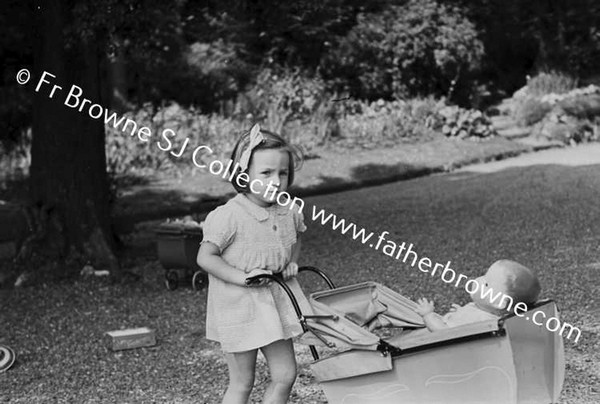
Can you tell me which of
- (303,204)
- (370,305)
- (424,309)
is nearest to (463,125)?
(303,204)

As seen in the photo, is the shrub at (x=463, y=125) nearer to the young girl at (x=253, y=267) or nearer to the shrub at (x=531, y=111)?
the shrub at (x=531, y=111)

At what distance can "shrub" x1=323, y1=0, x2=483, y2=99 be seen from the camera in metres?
18.5

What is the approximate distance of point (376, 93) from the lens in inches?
736

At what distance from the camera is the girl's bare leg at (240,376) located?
4.14 m

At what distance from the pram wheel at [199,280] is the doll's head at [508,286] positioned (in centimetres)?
466

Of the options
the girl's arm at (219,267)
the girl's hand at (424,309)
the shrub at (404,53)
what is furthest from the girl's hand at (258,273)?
the shrub at (404,53)

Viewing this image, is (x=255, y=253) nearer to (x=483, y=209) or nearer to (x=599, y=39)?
(x=483, y=209)

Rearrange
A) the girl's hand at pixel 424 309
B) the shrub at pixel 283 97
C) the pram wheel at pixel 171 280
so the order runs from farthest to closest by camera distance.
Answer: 1. the shrub at pixel 283 97
2. the pram wheel at pixel 171 280
3. the girl's hand at pixel 424 309

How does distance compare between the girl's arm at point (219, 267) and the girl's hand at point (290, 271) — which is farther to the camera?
the girl's hand at point (290, 271)

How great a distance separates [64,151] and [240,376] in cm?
500

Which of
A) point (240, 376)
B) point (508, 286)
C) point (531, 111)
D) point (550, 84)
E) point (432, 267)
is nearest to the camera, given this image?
point (508, 286)

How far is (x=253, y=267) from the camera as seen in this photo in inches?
161

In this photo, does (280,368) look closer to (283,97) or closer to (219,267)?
(219,267)

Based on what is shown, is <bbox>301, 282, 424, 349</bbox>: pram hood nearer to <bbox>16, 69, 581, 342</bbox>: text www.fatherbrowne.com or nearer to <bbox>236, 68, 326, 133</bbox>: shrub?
<bbox>16, 69, 581, 342</bbox>: text www.fatherbrowne.com
